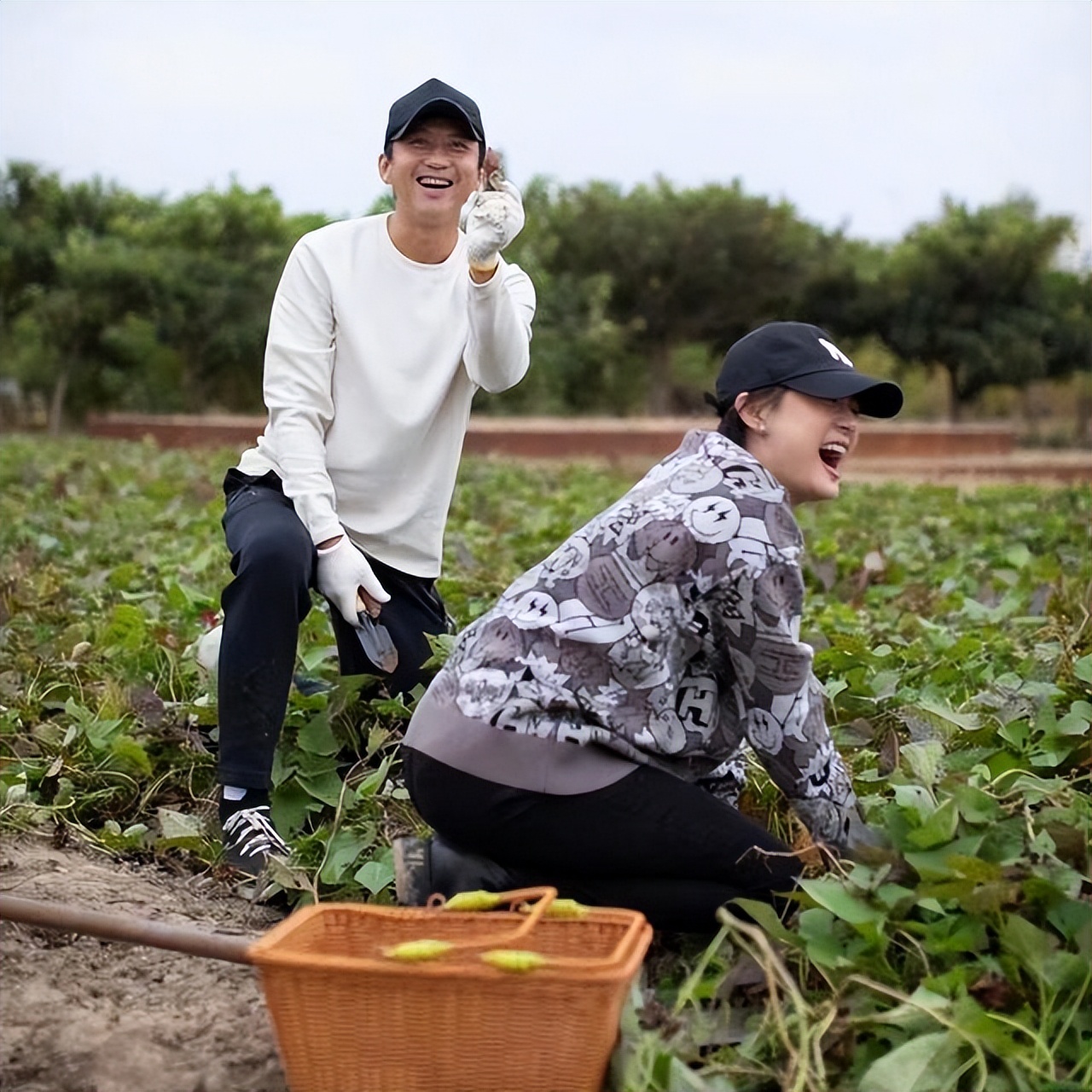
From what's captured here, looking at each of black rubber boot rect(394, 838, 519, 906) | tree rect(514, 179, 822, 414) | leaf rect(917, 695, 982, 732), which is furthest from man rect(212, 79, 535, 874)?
tree rect(514, 179, 822, 414)

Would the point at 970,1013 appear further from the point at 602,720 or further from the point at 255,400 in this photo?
the point at 255,400

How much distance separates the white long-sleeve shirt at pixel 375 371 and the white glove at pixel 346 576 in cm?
4

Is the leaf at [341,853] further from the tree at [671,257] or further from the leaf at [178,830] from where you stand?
the tree at [671,257]

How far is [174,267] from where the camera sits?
2141 cm

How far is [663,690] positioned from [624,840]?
0.22m

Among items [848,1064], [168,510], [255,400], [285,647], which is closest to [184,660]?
[285,647]

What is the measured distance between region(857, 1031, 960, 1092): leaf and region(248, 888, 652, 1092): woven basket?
0.31 m

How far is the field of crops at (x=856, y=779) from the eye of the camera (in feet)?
6.70

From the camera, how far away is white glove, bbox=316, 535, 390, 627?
292cm

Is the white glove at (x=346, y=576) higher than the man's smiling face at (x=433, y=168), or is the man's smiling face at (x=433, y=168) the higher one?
the man's smiling face at (x=433, y=168)

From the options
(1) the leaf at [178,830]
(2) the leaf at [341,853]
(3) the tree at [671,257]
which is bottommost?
(1) the leaf at [178,830]

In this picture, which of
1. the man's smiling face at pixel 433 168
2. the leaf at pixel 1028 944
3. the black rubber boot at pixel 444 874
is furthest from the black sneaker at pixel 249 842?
the leaf at pixel 1028 944

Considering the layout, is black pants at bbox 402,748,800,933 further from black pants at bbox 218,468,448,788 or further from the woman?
black pants at bbox 218,468,448,788

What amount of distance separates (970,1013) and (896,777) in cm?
49
